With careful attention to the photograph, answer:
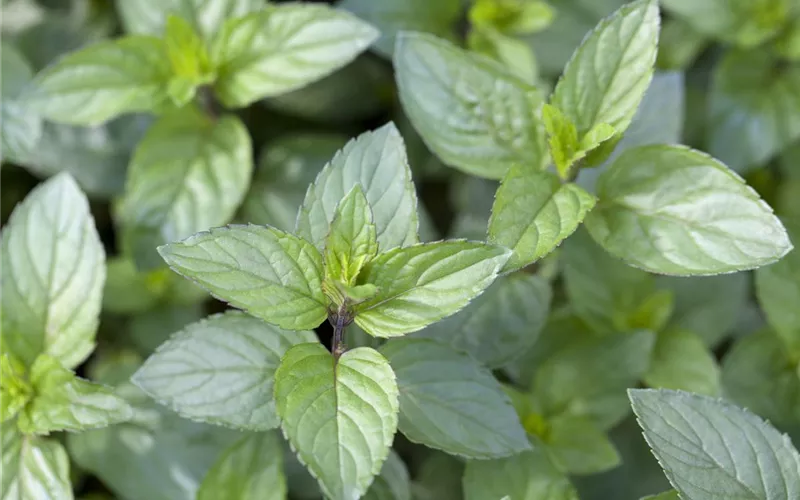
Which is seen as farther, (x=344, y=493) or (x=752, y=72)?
(x=752, y=72)

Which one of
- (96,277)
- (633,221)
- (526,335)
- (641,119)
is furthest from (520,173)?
(96,277)

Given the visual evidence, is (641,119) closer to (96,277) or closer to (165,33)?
(165,33)

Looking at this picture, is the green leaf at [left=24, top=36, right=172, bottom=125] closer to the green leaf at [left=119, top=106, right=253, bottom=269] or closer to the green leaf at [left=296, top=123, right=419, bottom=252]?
the green leaf at [left=119, top=106, right=253, bottom=269]

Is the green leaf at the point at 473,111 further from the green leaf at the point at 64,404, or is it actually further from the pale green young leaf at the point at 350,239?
the green leaf at the point at 64,404

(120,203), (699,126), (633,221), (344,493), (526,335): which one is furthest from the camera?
(699,126)

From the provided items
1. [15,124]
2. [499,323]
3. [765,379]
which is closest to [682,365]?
[765,379]

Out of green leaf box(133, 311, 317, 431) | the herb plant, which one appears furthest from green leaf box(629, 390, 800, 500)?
green leaf box(133, 311, 317, 431)

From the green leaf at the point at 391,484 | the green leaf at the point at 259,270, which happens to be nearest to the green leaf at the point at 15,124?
the green leaf at the point at 259,270
